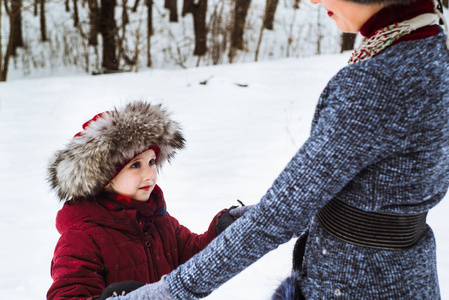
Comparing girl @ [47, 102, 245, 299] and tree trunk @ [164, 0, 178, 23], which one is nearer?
girl @ [47, 102, 245, 299]

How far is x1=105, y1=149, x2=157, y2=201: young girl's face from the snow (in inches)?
26.3

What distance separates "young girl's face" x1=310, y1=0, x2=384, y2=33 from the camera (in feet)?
2.95

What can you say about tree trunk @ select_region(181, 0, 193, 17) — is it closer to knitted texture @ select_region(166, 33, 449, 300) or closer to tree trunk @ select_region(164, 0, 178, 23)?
tree trunk @ select_region(164, 0, 178, 23)

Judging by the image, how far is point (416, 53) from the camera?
84cm

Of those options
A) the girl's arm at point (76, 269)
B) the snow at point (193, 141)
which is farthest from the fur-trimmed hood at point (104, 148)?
the snow at point (193, 141)

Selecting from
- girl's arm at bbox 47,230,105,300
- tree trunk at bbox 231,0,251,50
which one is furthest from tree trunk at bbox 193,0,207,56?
girl's arm at bbox 47,230,105,300

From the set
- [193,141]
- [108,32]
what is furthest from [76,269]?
[108,32]

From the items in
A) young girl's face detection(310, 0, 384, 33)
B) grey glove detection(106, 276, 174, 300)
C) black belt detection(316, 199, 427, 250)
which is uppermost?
young girl's face detection(310, 0, 384, 33)

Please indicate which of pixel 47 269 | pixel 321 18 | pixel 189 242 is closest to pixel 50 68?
pixel 321 18

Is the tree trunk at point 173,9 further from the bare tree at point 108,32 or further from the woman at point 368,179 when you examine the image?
the woman at point 368,179

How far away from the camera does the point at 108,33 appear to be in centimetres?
1008

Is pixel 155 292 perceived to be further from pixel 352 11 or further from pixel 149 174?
pixel 149 174

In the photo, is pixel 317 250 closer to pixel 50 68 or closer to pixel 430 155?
pixel 430 155

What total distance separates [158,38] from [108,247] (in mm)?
13563
